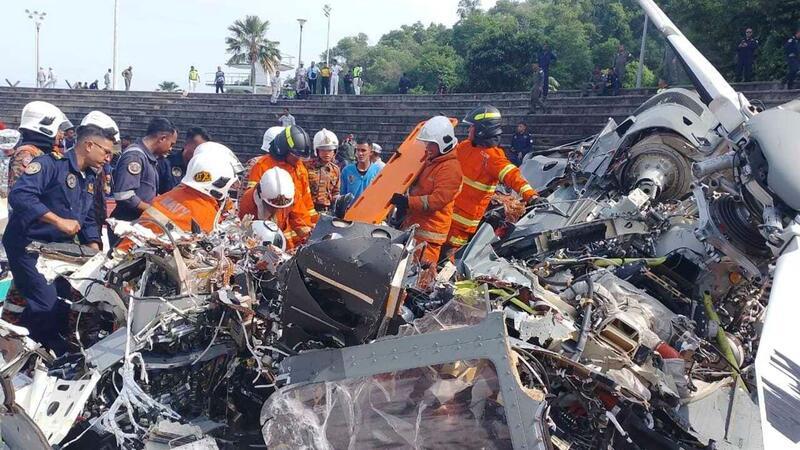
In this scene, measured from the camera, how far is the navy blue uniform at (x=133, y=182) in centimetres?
536

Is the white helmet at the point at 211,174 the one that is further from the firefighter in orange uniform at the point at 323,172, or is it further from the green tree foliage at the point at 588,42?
the green tree foliage at the point at 588,42

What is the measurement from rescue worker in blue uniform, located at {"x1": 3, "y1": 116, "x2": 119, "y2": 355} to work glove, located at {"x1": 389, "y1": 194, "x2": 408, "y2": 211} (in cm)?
222

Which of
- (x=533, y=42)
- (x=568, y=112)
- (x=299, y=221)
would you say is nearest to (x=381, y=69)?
(x=533, y=42)

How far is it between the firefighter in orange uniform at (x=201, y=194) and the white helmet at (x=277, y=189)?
398 mm

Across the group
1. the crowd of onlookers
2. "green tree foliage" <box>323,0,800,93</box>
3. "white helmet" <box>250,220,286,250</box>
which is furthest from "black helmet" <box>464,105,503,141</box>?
the crowd of onlookers

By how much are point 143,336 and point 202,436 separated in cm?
A: 60

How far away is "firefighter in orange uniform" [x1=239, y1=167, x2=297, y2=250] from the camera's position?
5062mm

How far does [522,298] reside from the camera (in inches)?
133

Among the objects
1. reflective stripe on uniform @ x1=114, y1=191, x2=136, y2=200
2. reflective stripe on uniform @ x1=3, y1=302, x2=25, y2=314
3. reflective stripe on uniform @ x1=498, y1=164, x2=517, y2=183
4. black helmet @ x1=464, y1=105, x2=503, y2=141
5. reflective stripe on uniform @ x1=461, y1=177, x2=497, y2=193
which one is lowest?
reflective stripe on uniform @ x1=3, y1=302, x2=25, y2=314

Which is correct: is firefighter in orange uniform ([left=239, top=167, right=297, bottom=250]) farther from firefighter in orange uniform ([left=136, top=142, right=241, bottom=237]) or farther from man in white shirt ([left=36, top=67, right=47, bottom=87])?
man in white shirt ([left=36, top=67, right=47, bottom=87])

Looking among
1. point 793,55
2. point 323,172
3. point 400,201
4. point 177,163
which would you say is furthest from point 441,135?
point 793,55

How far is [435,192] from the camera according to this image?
5402 millimetres

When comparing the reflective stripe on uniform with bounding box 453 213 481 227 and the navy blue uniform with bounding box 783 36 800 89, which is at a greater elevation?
the navy blue uniform with bounding box 783 36 800 89

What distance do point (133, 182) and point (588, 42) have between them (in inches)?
1065
